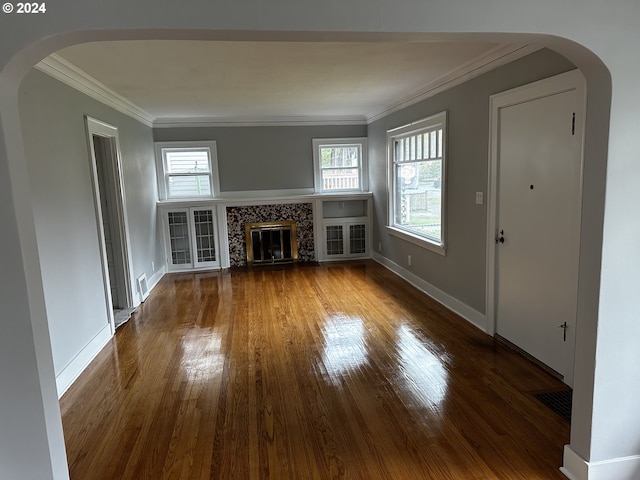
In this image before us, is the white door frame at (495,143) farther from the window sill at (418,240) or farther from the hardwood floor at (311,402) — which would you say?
the window sill at (418,240)

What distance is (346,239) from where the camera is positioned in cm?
707

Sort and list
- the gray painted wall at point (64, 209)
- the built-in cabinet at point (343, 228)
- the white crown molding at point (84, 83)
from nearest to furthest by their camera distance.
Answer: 1. the gray painted wall at point (64, 209)
2. the white crown molding at point (84, 83)
3. the built-in cabinet at point (343, 228)

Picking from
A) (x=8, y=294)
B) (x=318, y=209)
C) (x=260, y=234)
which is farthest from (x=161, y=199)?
(x=8, y=294)

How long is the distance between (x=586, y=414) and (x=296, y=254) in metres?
5.37

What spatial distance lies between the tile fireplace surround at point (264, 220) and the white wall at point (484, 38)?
5.18 meters

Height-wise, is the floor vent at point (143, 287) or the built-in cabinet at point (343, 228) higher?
the built-in cabinet at point (343, 228)

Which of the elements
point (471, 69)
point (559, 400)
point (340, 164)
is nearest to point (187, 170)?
point (340, 164)

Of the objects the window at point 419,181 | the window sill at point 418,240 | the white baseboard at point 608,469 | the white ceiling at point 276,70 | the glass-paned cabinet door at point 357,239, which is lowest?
the white baseboard at point 608,469

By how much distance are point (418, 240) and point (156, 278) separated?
374 cm

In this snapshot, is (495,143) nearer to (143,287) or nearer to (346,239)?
(346,239)

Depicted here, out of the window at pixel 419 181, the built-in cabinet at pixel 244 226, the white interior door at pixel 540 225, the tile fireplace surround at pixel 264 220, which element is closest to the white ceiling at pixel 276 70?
the window at pixel 419 181

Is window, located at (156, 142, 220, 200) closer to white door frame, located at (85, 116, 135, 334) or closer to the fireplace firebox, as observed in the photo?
the fireplace firebox

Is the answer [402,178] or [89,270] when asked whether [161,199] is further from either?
[402,178]

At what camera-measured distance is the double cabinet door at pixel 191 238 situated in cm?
652
